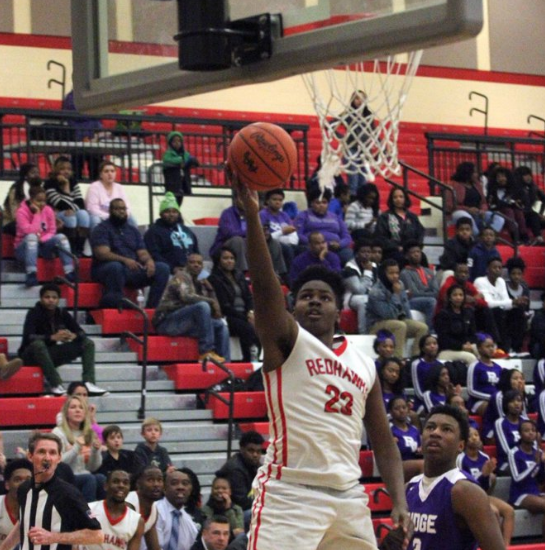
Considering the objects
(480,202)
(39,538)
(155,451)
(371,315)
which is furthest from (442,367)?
(39,538)

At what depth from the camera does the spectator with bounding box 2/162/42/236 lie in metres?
12.6

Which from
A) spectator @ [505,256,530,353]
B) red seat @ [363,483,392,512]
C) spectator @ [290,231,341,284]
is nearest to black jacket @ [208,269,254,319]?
spectator @ [290,231,341,284]

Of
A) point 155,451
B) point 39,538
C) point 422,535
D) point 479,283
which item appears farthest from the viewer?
point 479,283

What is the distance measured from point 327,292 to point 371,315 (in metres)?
8.08

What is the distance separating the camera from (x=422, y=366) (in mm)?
12469

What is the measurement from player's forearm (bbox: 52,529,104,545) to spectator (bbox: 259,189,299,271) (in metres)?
6.80

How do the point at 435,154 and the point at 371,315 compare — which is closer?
the point at 371,315

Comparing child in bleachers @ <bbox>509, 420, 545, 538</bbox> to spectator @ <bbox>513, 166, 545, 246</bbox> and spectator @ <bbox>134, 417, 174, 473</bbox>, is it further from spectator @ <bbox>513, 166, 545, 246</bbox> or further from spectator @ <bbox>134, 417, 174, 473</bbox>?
spectator @ <bbox>513, 166, 545, 246</bbox>

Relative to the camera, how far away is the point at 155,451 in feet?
33.4

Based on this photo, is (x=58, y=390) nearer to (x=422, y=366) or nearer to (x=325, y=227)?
(x=422, y=366)

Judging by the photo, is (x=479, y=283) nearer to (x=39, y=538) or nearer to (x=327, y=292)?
(x=39, y=538)

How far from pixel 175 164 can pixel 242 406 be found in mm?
3985

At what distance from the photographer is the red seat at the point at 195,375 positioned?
39.3 ft

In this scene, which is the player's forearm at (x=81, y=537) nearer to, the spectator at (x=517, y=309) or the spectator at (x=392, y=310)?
the spectator at (x=392, y=310)
